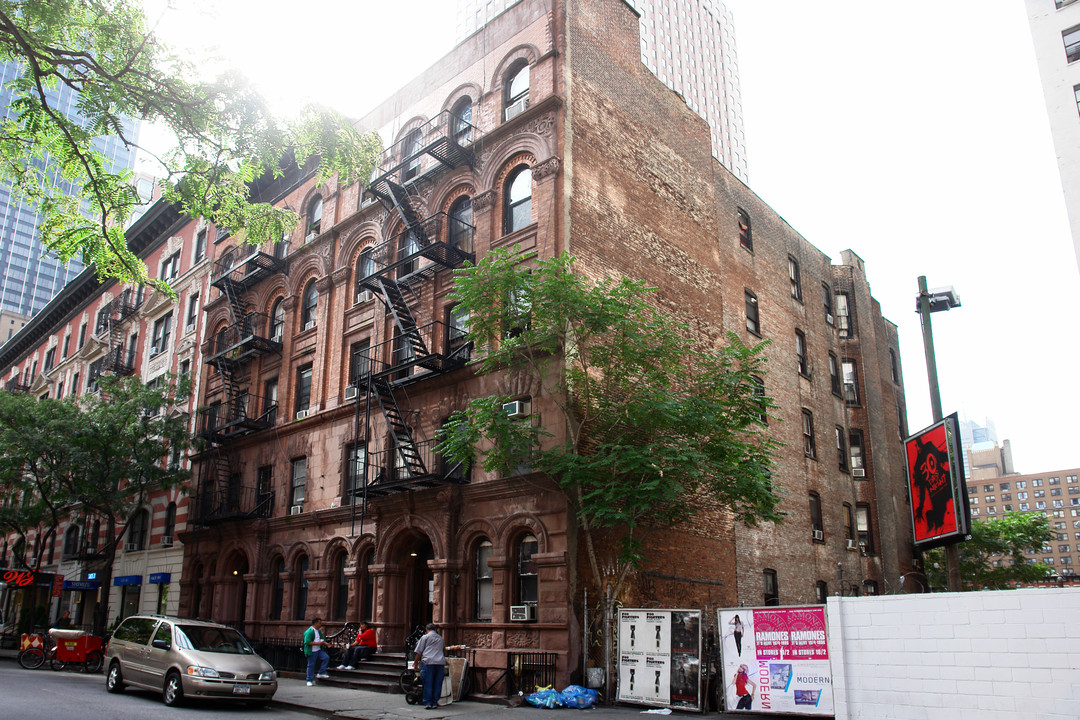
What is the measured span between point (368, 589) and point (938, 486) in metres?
15.9

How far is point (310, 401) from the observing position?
2705 cm

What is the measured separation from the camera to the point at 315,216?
100 ft

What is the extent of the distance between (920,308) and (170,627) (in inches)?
610

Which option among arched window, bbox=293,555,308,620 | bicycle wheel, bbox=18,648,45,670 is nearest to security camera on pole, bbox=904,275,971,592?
arched window, bbox=293,555,308,620

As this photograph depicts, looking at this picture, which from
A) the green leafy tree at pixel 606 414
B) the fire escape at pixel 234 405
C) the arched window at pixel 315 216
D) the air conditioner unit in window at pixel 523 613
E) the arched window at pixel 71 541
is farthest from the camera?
the arched window at pixel 71 541

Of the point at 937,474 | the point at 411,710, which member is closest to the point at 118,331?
the point at 411,710

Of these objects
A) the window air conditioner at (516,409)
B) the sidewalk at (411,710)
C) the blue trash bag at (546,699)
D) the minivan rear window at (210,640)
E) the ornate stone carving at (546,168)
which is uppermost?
the ornate stone carving at (546,168)

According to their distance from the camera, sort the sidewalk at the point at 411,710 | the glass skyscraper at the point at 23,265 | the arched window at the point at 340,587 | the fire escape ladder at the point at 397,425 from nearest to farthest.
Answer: the sidewalk at the point at 411,710 → the fire escape ladder at the point at 397,425 → the arched window at the point at 340,587 → the glass skyscraper at the point at 23,265

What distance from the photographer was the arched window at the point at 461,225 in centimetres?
2329

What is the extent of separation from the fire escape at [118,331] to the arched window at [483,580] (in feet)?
87.8

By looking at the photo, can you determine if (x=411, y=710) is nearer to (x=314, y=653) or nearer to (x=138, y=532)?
(x=314, y=653)

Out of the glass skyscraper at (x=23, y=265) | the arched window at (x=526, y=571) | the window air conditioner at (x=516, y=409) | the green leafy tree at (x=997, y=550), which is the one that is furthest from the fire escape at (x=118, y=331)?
the glass skyscraper at (x=23, y=265)

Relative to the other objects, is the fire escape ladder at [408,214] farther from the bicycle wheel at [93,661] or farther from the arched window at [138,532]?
the arched window at [138,532]

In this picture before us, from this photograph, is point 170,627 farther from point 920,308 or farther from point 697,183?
point 697,183
